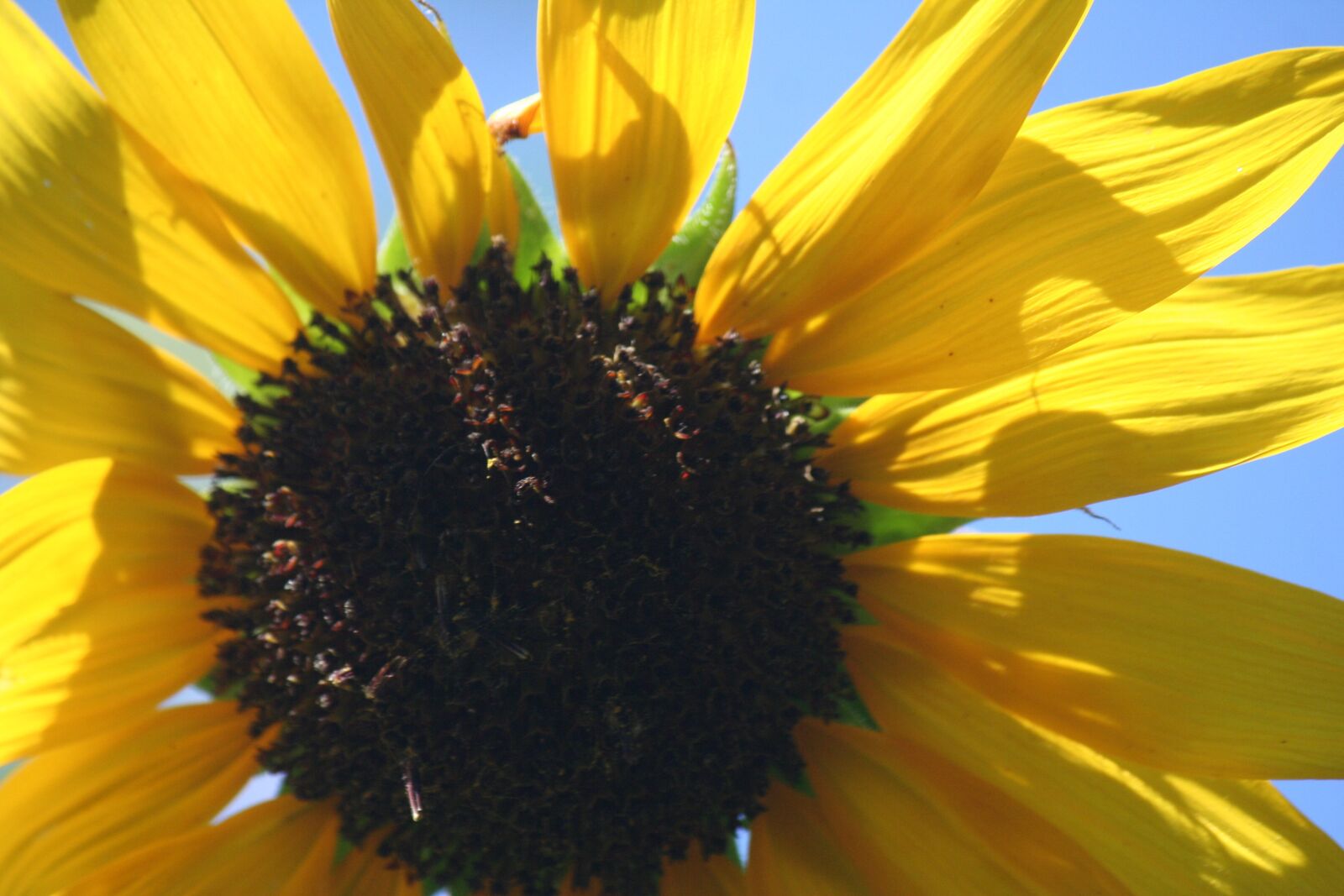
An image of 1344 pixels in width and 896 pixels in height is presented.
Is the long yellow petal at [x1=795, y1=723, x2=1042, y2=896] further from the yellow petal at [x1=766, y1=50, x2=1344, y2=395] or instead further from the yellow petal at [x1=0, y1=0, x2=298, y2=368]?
the yellow petal at [x1=0, y1=0, x2=298, y2=368]

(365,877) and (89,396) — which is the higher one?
(89,396)

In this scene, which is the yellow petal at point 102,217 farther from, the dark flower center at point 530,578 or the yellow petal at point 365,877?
the yellow petal at point 365,877

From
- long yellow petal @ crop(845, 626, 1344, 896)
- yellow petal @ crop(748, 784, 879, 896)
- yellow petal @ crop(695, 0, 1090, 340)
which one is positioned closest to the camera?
yellow petal @ crop(695, 0, 1090, 340)

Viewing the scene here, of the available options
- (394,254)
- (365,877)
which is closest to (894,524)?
(394,254)

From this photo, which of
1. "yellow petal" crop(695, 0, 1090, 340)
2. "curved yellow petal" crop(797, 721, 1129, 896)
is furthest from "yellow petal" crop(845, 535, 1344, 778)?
"yellow petal" crop(695, 0, 1090, 340)

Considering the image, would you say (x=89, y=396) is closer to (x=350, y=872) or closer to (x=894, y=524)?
(x=350, y=872)

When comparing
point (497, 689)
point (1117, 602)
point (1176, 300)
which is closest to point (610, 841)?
point (497, 689)

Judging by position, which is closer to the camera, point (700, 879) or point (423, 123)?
point (423, 123)

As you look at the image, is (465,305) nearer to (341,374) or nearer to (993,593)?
(341,374)
